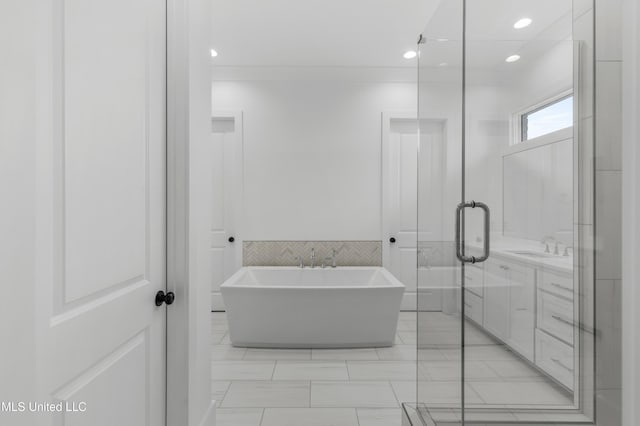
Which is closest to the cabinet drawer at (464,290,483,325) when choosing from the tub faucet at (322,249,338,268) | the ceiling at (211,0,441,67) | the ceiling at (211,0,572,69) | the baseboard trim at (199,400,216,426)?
the ceiling at (211,0,572,69)

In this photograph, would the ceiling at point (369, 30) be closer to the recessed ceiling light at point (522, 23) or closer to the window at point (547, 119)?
the recessed ceiling light at point (522, 23)

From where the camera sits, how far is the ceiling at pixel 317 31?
2779 millimetres

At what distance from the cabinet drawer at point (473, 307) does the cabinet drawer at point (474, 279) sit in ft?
0.07

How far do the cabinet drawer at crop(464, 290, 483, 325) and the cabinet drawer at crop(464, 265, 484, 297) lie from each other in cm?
2

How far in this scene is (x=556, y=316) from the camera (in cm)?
107

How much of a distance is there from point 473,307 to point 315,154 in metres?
3.00

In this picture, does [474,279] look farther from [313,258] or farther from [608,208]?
[313,258]

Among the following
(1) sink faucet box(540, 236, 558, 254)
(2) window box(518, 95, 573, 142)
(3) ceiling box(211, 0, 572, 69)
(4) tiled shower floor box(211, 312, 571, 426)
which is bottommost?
(4) tiled shower floor box(211, 312, 571, 426)

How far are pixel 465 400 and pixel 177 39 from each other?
176 centimetres

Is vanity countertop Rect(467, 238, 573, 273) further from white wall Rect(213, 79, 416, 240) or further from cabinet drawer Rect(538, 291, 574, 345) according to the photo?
white wall Rect(213, 79, 416, 240)

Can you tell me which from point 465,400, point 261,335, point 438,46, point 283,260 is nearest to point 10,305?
point 465,400

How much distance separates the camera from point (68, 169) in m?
0.89

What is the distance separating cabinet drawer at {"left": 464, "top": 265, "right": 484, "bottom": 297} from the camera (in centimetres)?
133

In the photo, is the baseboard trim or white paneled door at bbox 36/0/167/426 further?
the baseboard trim
